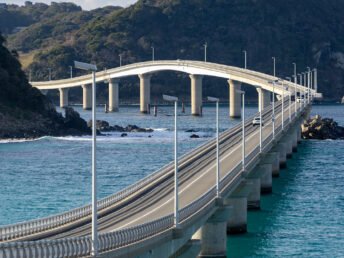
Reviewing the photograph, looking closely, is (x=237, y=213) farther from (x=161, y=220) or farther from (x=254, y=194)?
(x=161, y=220)

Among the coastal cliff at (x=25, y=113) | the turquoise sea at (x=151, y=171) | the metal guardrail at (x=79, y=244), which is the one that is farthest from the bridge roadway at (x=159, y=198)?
the coastal cliff at (x=25, y=113)

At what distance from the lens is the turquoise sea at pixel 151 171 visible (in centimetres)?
5675

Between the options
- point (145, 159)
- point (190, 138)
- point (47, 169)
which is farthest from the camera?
point (190, 138)

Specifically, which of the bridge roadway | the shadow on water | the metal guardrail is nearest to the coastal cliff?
the shadow on water

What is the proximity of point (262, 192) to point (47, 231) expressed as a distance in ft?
143

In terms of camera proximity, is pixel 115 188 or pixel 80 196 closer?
pixel 80 196

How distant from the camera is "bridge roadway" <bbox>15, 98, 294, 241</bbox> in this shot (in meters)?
38.7

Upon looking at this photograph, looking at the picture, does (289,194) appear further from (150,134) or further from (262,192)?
(150,134)

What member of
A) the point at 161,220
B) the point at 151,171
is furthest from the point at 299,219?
the point at 151,171

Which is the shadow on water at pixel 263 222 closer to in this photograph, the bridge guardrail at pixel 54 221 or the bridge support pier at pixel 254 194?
the bridge support pier at pixel 254 194

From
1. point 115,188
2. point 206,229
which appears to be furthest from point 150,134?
point 206,229

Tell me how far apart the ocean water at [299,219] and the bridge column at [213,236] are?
183 inches

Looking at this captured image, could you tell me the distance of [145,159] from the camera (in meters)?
115

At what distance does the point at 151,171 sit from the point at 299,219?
38834mm
